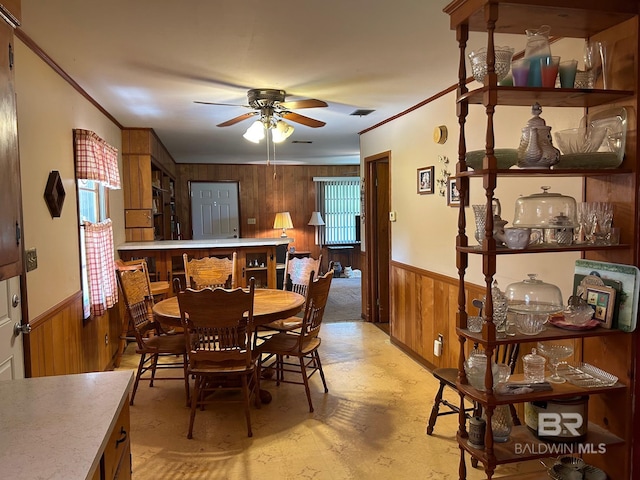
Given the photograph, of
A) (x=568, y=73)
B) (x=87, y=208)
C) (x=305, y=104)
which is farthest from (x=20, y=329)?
(x=568, y=73)

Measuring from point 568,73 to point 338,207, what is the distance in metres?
7.50

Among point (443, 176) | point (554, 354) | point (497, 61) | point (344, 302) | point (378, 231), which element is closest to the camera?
point (497, 61)

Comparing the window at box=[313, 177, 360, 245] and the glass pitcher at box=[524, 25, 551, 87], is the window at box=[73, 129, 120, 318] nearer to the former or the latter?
the glass pitcher at box=[524, 25, 551, 87]

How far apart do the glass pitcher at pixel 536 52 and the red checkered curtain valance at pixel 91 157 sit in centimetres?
298

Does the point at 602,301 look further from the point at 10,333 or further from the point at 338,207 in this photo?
the point at 338,207

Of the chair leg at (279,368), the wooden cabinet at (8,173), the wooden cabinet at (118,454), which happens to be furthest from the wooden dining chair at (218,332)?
the wooden cabinet at (8,173)

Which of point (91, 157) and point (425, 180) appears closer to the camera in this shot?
point (91, 157)

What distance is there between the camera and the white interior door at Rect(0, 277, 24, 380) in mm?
2082

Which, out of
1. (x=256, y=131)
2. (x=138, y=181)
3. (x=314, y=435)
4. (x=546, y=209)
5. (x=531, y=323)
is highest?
(x=256, y=131)

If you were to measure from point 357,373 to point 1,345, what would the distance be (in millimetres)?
2632

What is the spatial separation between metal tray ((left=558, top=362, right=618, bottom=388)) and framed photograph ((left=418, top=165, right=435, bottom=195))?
2051mm

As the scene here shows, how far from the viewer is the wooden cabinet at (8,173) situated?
4.25 ft

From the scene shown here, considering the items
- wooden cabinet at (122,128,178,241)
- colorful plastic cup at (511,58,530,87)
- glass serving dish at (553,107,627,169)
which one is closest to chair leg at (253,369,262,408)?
glass serving dish at (553,107,627,169)

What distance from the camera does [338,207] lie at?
9.32m
